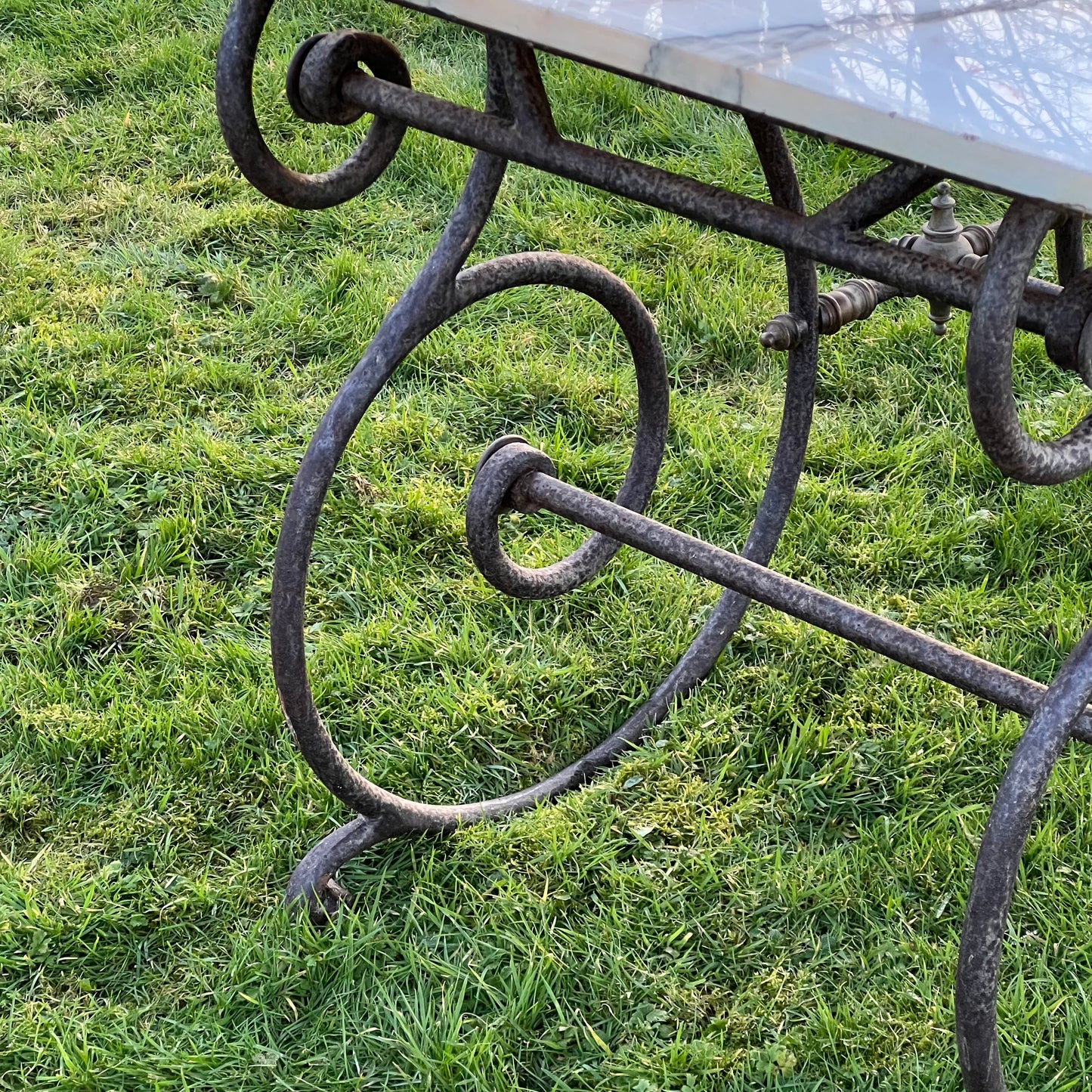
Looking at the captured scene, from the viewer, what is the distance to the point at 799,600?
150 centimetres

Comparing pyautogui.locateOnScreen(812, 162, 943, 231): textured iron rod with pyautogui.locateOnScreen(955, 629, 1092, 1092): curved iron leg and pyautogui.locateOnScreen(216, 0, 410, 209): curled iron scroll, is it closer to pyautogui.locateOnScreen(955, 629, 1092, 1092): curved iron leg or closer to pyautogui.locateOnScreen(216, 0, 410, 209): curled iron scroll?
pyautogui.locateOnScreen(955, 629, 1092, 1092): curved iron leg

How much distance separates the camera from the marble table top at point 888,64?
90cm

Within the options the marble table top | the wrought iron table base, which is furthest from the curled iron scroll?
the marble table top

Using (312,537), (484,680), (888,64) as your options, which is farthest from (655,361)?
(888,64)

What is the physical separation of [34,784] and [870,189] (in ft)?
4.82

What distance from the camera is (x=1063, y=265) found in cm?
151

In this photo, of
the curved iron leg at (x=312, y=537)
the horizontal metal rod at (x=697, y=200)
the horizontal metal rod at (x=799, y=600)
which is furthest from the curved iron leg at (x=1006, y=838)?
the curved iron leg at (x=312, y=537)

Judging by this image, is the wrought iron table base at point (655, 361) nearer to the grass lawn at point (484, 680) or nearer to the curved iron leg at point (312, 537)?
the curved iron leg at point (312, 537)

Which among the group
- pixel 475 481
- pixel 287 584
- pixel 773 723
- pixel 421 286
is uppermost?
pixel 421 286

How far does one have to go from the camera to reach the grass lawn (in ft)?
5.37

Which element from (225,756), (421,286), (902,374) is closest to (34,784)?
(225,756)

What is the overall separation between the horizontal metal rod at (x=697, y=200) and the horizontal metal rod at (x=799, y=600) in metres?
0.38

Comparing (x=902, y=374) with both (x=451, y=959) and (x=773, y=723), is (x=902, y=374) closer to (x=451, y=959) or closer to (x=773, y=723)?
(x=773, y=723)

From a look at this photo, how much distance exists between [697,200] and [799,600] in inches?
19.8
